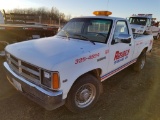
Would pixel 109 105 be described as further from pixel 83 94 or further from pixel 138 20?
pixel 138 20

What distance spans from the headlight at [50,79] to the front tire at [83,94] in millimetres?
461

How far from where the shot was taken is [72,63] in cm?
277

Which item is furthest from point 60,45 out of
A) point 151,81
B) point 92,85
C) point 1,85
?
point 151,81

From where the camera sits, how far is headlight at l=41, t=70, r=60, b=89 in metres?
2.60

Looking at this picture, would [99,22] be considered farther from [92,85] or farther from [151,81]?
[151,81]

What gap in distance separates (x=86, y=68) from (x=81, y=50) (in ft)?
1.16

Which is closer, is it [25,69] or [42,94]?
[42,94]

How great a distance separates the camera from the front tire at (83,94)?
307 centimetres

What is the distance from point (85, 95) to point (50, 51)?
1.15 meters

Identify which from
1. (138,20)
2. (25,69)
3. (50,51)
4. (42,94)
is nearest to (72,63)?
(50,51)

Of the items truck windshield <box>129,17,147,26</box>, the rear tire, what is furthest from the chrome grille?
truck windshield <box>129,17,147,26</box>

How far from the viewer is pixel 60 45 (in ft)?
11.2

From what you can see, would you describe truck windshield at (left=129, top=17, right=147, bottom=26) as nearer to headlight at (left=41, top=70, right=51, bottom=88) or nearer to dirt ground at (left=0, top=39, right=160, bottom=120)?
dirt ground at (left=0, top=39, right=160, bottom=120)

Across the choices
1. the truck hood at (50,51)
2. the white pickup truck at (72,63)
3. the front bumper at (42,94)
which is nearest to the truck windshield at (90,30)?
the white pickup truck at (72,63)
